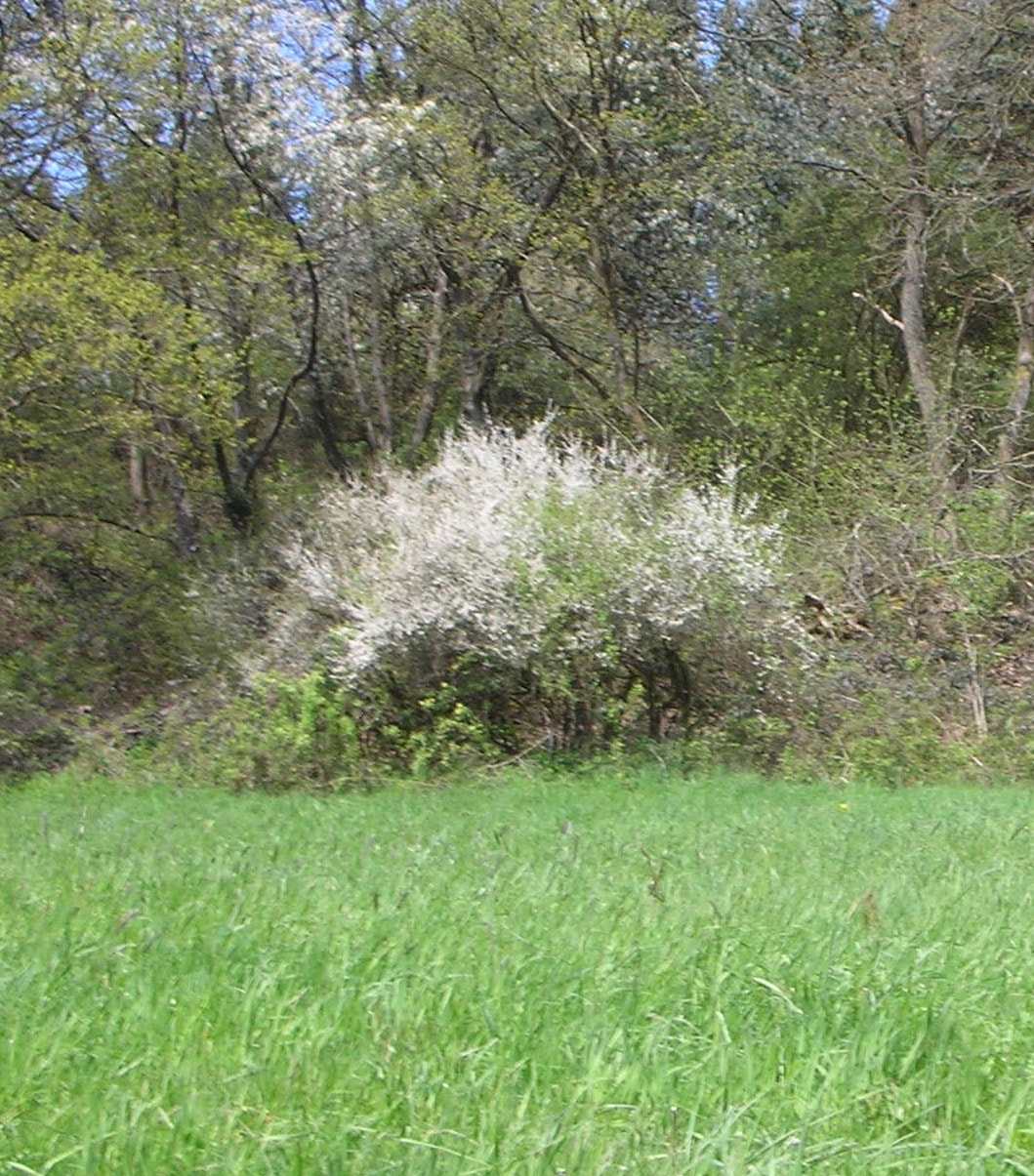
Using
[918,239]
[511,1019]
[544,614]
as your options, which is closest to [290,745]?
[544,614]

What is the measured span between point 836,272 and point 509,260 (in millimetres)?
7681

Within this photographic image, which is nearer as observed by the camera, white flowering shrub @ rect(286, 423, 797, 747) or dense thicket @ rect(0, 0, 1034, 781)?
white flowering shrub @ rect(286, 423, 797, 747)

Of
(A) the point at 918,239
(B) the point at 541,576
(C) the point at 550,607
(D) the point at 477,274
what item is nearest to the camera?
(C) the point at 550,607

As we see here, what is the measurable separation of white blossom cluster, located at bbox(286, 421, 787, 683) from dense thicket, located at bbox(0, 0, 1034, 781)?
2.72 m

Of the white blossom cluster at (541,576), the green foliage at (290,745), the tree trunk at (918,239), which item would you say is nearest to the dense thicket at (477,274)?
the tree trunk at (918,239)

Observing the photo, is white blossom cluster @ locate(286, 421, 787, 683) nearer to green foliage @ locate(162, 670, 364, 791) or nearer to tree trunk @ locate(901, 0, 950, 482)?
green foliage @ locate(162, 670, 364, 791)

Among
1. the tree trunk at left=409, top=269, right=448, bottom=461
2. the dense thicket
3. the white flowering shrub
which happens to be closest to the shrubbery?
the white flowering shrub

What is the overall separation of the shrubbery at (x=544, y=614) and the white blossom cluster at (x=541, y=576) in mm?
23

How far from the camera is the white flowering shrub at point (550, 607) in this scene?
16.1 m

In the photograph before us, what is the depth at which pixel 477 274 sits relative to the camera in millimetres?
24094

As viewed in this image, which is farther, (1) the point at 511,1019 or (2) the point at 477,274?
(2) the point at 477,274

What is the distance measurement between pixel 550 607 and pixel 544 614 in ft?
0.36

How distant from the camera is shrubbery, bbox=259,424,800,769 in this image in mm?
16125

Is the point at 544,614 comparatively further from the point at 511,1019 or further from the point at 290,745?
the point at 511,1019
